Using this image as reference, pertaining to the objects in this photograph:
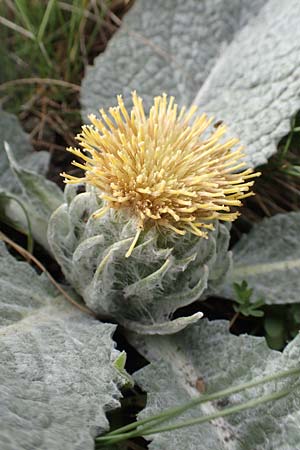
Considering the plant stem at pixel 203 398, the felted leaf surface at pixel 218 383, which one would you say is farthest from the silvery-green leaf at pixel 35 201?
the plant stem at pixel 203 398

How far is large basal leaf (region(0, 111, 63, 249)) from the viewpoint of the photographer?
1615 mm

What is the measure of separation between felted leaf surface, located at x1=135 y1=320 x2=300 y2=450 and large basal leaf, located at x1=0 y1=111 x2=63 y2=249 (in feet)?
1.35

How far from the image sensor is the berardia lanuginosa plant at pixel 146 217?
132 cm

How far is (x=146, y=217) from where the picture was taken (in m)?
1.32

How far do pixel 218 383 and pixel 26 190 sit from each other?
67 cm

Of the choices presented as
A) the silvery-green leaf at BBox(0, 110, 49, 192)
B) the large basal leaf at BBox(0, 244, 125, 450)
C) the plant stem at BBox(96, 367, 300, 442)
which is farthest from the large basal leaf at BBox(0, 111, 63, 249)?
the plant stem at BBox(96, 367, 300, 442)

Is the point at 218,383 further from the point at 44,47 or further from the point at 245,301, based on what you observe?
the point at 44,47

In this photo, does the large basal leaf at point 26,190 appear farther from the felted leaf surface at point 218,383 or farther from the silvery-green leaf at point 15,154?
the felted leaf surface at point 218,383

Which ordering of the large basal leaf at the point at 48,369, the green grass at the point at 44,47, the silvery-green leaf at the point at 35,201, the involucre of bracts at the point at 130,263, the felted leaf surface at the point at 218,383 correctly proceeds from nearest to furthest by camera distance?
the large basal leaf at the point at 48,369, the felted leaf surface at the point at 218,383, the involucre of bracts at the point at 130,263, the silvery-green leaf at the point at 35,201, the green grass at the point at 44,47

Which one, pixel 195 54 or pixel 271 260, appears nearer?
pixel 271 260

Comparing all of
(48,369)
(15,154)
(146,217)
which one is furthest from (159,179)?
(15,154)

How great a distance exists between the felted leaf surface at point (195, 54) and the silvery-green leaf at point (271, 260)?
323 millimetres

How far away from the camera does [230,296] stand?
5.53 feet

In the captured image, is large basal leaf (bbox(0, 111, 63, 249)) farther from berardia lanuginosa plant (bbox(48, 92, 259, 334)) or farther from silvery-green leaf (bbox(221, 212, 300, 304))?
silvery-green leaf (bbox(221, 212, 300, 304))
